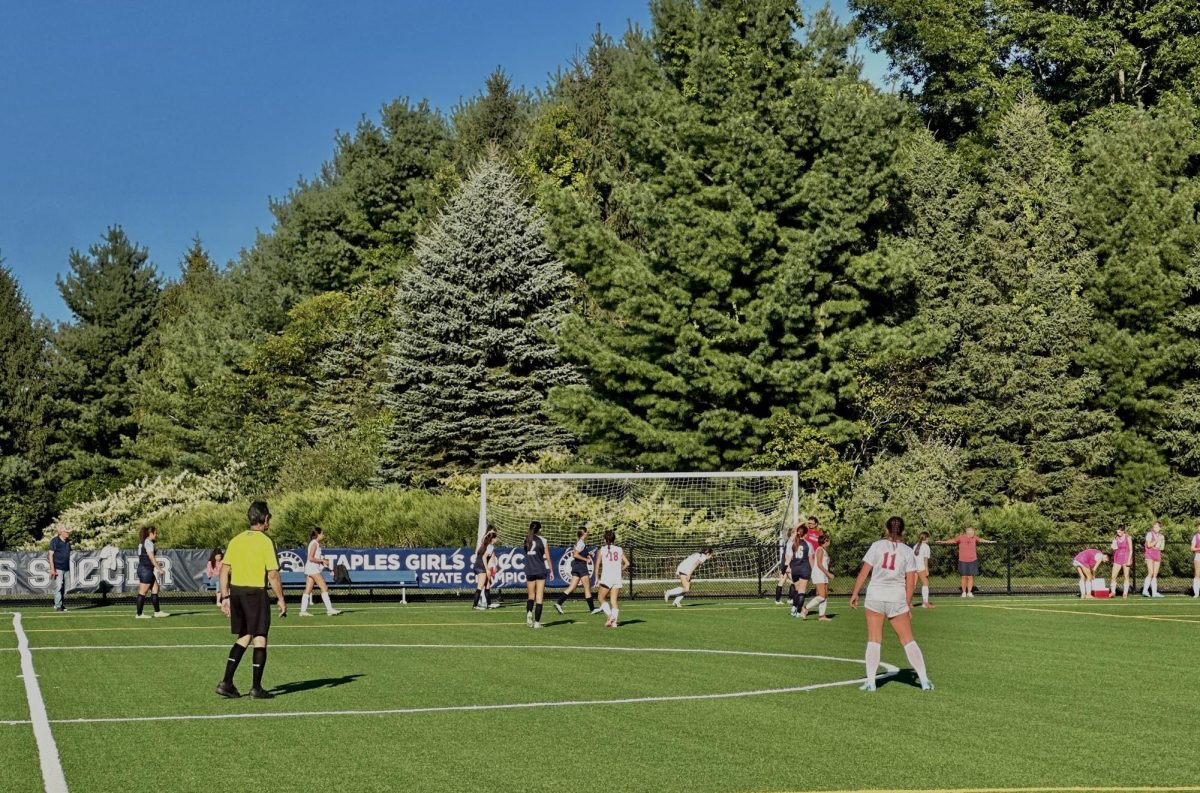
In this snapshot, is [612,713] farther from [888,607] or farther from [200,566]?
[200,566]

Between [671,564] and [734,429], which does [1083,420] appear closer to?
[734,429]

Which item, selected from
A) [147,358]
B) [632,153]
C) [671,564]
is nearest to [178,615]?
[671,564]

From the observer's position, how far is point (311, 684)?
1692 centimetres

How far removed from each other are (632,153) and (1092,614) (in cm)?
3300

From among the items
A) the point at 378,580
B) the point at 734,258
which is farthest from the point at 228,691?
the point at 734,258

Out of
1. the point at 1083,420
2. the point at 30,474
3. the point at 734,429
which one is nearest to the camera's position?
the point at 734,429

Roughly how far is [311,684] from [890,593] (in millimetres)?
6430

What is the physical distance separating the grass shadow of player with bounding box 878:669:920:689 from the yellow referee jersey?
6.63 metres

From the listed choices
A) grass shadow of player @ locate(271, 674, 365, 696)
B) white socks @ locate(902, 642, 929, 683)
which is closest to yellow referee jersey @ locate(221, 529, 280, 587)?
grass shadow of player @ locate(271, 674, 365, 696)

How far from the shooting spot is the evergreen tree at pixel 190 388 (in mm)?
71812

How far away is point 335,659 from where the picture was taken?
2044 centimetres

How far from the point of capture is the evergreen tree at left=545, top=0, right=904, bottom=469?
51125 mm

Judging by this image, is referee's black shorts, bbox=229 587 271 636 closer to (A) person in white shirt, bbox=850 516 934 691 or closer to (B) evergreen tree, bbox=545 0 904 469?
(A) person in white shirt, bbox=850 516 934 691

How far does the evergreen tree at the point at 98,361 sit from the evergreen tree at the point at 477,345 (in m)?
31.9
